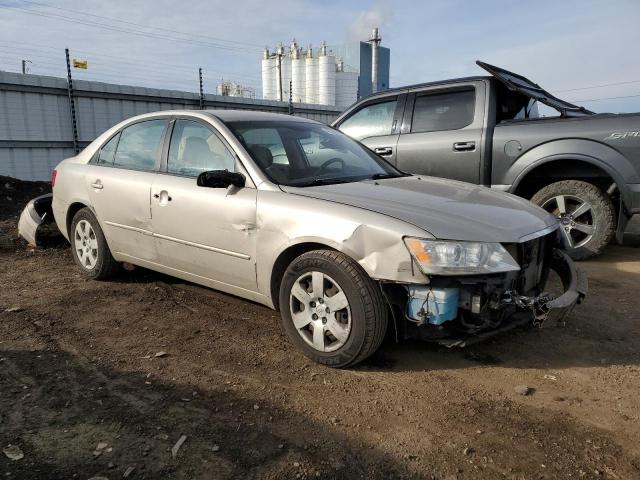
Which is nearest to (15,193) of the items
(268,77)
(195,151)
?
(195,151)

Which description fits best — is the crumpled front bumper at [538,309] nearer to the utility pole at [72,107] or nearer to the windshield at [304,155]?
the windshield at [304,155]

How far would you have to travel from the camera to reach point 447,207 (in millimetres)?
3078

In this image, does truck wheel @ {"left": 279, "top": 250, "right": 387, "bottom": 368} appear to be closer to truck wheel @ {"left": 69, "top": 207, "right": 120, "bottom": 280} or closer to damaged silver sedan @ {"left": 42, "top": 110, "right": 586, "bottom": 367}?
damaged silver sedan @ {"left": 42, "top": 110, "right": 586, "bottom": 367}

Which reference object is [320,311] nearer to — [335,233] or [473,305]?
[335,233]

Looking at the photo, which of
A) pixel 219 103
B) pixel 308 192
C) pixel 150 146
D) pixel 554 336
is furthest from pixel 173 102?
pixel 554 336

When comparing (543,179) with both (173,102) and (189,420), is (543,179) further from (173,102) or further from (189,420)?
(173,102)

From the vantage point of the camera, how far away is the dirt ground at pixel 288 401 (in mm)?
2197

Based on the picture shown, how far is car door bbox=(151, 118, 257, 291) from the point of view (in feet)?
11.2

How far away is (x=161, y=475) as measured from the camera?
212cm

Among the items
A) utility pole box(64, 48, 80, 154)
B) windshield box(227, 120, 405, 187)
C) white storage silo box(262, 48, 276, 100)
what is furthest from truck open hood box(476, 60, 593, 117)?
white storage silo box(262, 48, 276, 100)

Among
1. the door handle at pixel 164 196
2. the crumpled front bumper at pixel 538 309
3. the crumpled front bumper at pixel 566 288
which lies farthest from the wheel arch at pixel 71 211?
the crumpled front bumper at pixel 566 288

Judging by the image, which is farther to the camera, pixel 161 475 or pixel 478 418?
pixel 478 418

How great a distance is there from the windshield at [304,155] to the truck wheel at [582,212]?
2243 millimetres

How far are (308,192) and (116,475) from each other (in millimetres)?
1872
